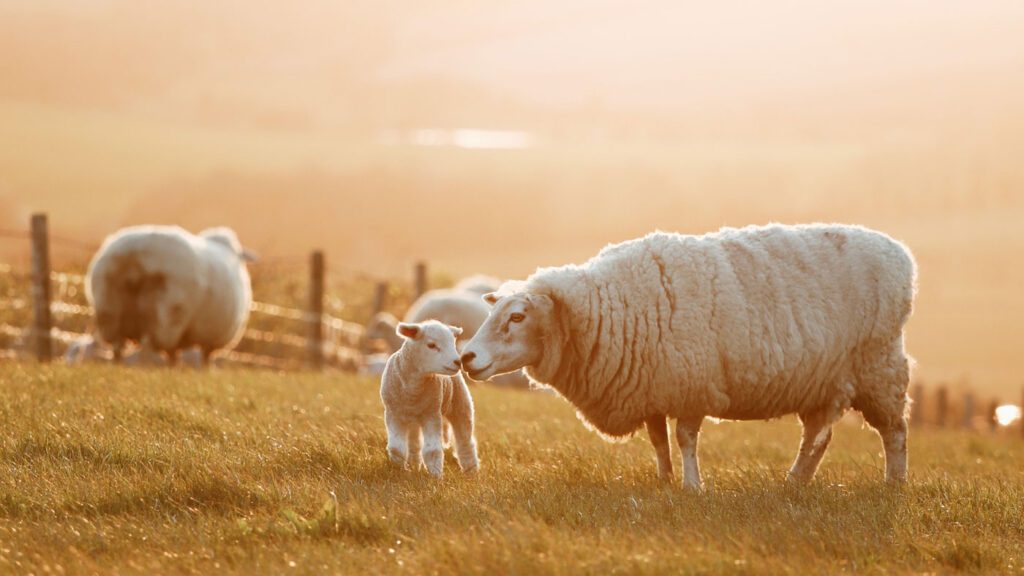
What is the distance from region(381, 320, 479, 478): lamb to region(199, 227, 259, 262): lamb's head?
395 inches

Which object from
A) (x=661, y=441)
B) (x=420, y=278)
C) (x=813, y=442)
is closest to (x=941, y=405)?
(x=420, y=278)

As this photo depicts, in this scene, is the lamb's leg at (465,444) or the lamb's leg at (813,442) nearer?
the lamb's leg at (465,444)

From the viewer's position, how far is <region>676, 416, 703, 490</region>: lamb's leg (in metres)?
7.16

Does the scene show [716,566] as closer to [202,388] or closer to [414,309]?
[202,388]

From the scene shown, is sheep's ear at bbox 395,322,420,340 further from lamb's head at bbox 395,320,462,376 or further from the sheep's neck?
the sheep's neck

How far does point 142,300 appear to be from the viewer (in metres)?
14.3

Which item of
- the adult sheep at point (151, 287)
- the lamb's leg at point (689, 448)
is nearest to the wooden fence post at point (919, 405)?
the adult sheep at point (151, 287)

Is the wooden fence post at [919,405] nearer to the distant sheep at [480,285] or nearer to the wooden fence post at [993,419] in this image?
the wooden fence post at [993,419]

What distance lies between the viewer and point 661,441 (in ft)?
25.1

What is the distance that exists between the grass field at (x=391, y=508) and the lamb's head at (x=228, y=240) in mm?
8079

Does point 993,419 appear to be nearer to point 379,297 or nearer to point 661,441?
point 379,297

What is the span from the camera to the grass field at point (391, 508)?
4.92 metres

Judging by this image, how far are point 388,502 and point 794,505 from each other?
2221 mm

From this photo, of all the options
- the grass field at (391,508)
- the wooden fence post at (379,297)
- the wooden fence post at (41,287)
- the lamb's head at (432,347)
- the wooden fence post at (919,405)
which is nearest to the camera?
the grass field at (391,508)
